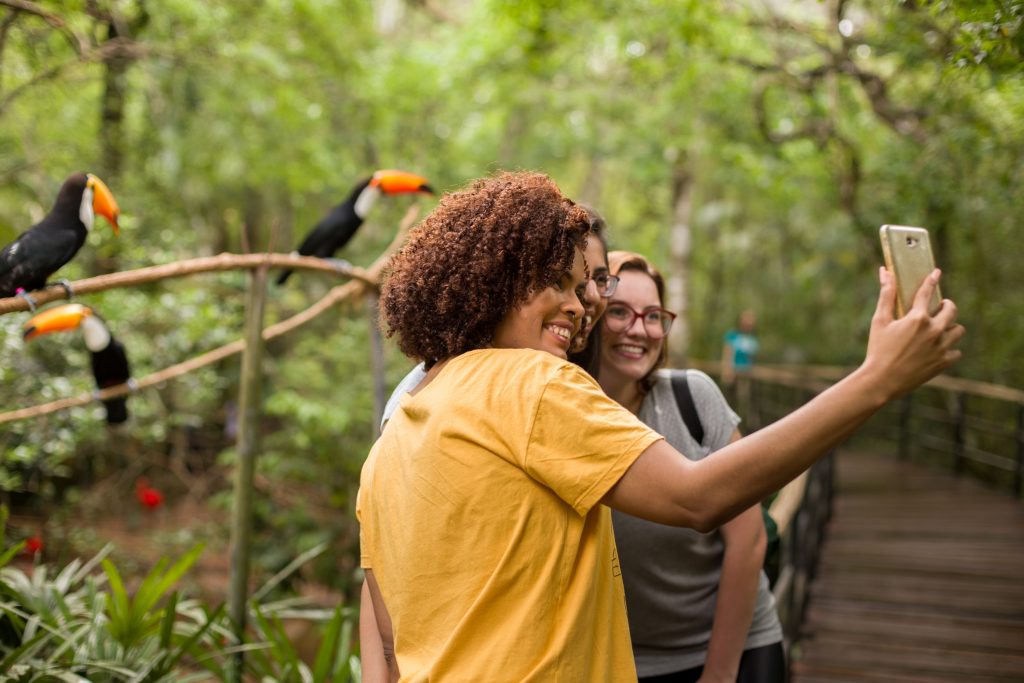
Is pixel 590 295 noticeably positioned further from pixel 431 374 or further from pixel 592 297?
pixel 431 374

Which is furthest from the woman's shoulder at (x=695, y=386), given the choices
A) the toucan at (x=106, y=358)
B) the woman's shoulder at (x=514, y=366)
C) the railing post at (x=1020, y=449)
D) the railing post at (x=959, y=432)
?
the railing post at (x=959, y=432)

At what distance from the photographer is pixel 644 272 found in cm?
199

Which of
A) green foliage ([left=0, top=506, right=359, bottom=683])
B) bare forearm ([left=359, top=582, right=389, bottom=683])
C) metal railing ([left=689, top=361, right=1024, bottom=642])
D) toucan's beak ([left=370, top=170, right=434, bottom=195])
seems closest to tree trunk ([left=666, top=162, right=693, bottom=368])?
metal railing ([left=689, top=361, right=1024, bottom=642])


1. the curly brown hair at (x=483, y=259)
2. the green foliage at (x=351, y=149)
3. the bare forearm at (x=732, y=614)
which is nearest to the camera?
the curly brown hair at (x=483, y=259)

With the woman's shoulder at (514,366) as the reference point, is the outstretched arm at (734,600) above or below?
below

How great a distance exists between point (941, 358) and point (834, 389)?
0.43ft

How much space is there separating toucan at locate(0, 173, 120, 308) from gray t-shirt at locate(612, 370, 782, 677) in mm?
1686

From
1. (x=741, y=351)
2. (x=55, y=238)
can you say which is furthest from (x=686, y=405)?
(x=741, y=351)

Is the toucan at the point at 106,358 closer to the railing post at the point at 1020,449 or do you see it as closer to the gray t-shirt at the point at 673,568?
the gray t-shirt at the point at 673,568

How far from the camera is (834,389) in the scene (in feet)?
3.27

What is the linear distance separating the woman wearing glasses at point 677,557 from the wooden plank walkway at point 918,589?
2.57 metres

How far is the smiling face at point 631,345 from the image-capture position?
6.22 feet

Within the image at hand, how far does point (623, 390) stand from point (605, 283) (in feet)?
1.27

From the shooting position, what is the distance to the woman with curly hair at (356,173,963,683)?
3.31 ft
